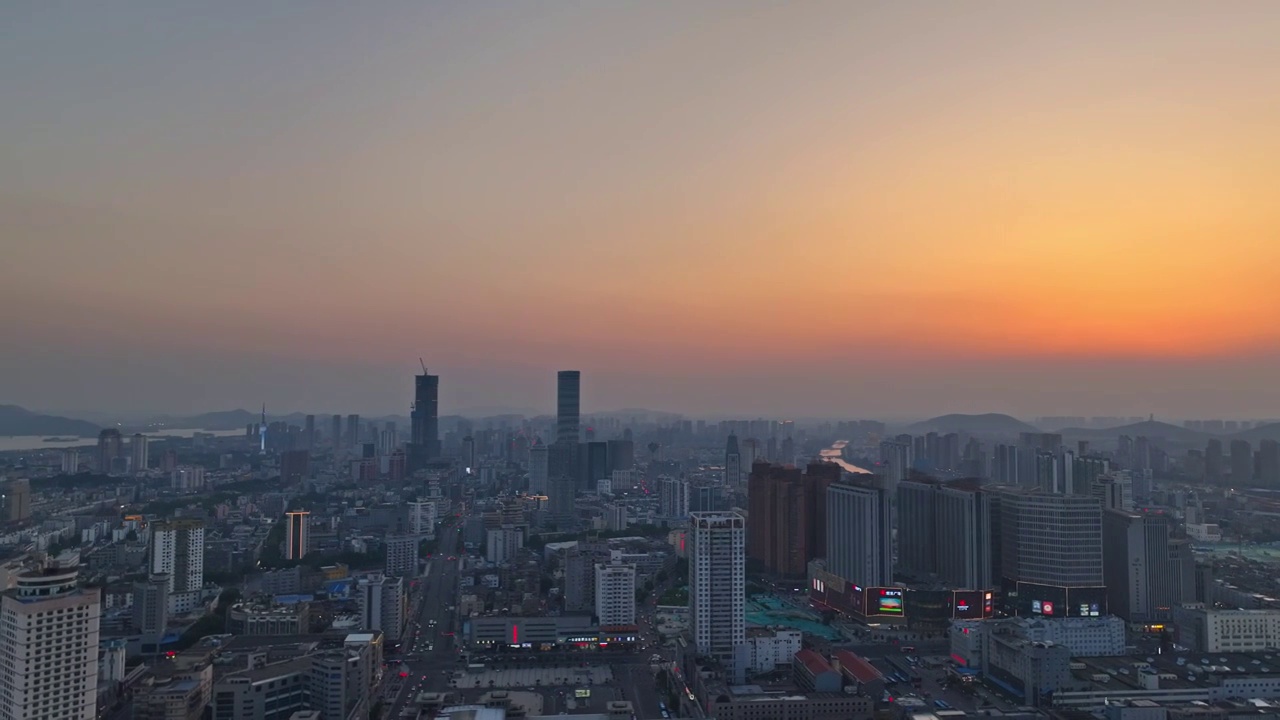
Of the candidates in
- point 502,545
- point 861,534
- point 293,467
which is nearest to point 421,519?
point 502,545

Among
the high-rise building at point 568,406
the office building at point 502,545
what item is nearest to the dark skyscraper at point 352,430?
the high-rise building at point 568,406

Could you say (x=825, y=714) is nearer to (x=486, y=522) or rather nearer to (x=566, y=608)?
(x=566, y=608)

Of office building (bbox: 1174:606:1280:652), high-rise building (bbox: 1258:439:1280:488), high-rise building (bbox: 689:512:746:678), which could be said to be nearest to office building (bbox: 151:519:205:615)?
high-rise building (bbox: 689:512:746:678)

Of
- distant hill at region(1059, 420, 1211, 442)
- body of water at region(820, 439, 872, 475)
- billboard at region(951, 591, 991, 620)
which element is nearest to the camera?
billboard at region(951, 591, 991, 620)

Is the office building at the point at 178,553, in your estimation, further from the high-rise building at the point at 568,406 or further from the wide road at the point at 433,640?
the high-rise building at the point at 568,406

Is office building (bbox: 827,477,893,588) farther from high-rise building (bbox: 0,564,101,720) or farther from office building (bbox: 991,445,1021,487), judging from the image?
office building (bbox: 991,445,1021,487)

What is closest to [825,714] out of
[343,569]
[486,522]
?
[343,569]
